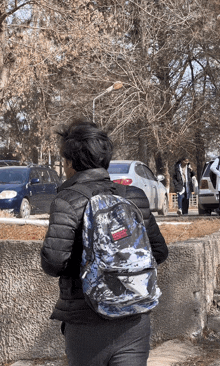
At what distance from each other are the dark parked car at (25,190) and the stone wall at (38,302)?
31.7 ft

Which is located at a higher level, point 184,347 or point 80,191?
point 80,191

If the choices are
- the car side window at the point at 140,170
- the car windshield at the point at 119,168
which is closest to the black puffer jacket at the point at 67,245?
the car windshield at the point at 119,168

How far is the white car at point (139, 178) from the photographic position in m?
14.3

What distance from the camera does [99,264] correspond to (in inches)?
83.0

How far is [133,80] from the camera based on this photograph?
2608cm

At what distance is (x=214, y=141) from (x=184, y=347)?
27.7 meters

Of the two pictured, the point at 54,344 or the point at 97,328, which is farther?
the point at 54,344

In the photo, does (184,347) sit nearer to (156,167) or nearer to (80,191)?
(80,191)

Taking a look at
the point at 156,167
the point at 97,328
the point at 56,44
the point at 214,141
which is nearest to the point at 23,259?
the point at 97,328

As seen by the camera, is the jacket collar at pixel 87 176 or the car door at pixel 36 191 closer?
the jacket collar at pixel 87 176

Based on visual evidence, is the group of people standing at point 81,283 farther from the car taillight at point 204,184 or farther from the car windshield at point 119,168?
the car taillight at point 204,184

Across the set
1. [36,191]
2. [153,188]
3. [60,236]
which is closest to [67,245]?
[60,236]

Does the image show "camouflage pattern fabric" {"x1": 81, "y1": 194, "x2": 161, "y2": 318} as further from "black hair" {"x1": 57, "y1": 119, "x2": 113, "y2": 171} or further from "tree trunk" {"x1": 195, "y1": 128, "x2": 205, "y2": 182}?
"tree trunk" {"x1": 195, "y1": 128, "x2": 205, "y2": 182}

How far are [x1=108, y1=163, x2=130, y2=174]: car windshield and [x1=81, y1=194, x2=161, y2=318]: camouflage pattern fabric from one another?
40.5ft
